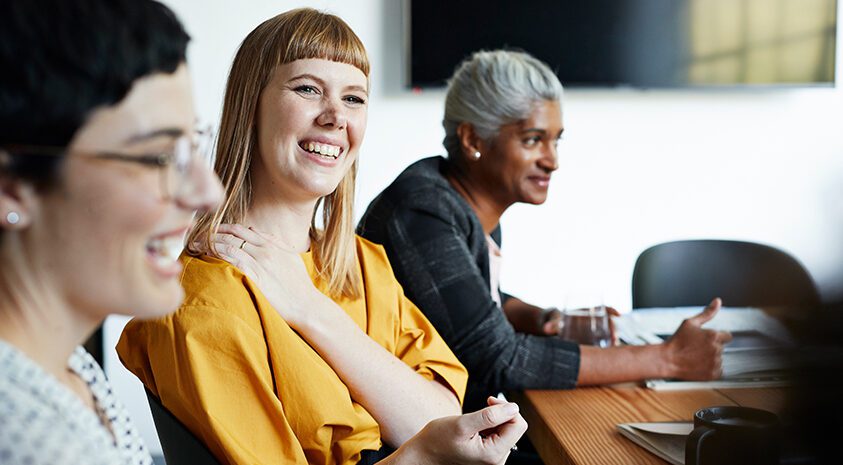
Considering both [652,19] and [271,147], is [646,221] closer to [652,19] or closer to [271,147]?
[652,19]

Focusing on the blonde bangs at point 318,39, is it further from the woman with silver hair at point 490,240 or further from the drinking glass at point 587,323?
the drinking glass at point 587,323

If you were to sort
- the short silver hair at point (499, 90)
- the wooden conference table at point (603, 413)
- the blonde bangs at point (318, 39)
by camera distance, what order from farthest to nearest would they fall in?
1. the short silver hair at point (499, 90)
2. the blonde bangs at point (318, 39)
3. the wooden conference table at point (603, 413)

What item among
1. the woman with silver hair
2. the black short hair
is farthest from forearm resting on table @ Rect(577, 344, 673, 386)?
the black short hair

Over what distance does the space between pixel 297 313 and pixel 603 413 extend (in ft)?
1.83

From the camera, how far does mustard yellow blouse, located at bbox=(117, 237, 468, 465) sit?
1.22 metres

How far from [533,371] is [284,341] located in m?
0.61

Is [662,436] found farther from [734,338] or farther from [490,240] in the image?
[490,240]

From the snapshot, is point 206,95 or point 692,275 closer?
point 692,275

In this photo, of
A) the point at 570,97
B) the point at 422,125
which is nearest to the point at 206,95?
the point at 422,125

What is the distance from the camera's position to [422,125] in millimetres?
3453

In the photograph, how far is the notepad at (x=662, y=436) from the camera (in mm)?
1298

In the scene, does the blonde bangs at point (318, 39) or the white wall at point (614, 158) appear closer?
the blonde bangs at point (318, 39)

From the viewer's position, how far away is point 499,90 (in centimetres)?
216

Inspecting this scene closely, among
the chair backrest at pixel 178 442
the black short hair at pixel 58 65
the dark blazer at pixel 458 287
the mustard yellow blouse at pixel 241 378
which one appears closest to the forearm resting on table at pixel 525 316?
the dark blazer at pixel 458 287
